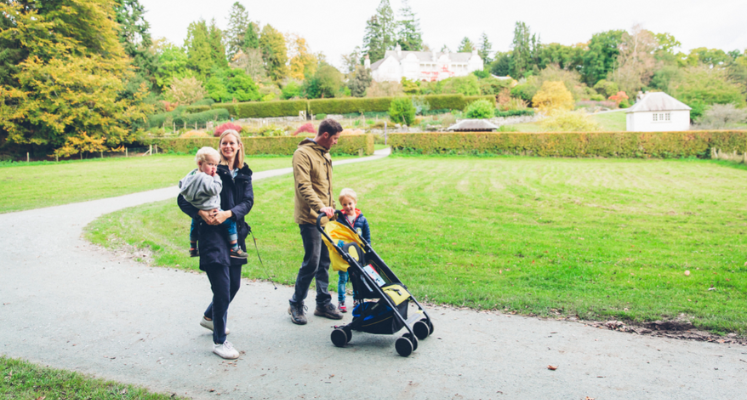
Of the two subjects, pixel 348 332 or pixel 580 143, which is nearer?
pixel 348 332

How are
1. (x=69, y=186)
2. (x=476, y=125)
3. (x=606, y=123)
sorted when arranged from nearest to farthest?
(x=69, y=186) → (x=476, y=125) → (x=606, y=123)

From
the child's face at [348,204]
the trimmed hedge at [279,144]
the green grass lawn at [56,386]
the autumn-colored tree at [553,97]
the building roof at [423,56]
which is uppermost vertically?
the building roof at [423,56]

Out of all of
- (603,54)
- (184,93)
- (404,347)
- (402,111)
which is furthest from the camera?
(603,54)

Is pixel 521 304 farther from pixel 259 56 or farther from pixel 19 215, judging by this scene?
pixel 259 56

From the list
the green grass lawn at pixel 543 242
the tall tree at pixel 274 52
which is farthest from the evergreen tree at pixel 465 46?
the green grass lawn at pixel 543 242

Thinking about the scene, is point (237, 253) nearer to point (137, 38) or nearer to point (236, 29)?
point (137, 38)

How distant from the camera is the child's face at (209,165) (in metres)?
3.46

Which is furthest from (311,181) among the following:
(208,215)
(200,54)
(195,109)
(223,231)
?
(200,54)

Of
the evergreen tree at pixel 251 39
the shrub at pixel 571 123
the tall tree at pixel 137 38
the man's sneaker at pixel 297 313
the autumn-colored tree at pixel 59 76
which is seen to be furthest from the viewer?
the evergreen tree at pixel 251 39

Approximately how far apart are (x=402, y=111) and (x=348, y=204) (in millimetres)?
42158

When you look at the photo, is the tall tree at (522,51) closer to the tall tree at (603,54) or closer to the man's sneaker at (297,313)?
the tall tree at (603,54)

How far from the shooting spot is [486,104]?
4600 centimetres

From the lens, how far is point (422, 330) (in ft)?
13.1

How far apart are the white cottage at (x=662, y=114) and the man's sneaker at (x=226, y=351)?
4933 centimetres
